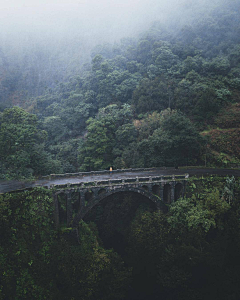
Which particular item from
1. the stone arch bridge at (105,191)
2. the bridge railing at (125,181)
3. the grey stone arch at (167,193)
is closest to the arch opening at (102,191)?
the stone arch bridge at (105,191)

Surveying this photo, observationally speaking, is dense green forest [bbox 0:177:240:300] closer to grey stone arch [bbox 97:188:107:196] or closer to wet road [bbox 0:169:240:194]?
wet road [bbox 0:169:240:194]

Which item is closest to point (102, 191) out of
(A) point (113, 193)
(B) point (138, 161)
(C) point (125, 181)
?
(A) point (113, 193)

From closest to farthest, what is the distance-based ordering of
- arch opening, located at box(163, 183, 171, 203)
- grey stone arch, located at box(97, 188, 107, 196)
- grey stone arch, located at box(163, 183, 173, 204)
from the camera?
grey stone arch, located at box(97, 188, 107, 196) → grey stone arch, located at box(163, 183, 173, 204) → arch opening, located at box(163, 183, 171, 203)

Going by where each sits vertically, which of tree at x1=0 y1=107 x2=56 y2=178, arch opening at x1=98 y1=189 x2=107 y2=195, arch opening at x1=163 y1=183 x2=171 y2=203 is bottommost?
arch opening at x1=163 y1=183 x2=171 y2=203

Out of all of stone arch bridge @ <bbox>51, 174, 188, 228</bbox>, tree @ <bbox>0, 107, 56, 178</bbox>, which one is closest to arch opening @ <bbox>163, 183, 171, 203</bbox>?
stone arch bridge @ <bbox>51, 174, 188, 228</bbox>

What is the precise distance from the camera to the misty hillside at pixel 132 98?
32.8 meters

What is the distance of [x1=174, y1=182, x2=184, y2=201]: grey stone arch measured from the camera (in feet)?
88.0

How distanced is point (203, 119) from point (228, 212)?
21411 mm

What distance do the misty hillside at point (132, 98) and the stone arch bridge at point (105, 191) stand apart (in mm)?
5733

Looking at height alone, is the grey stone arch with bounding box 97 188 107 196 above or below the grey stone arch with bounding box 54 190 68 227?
above

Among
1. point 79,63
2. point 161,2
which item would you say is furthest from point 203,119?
point 161,2

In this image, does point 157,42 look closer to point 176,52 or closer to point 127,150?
point 176,52

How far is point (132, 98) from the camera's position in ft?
159

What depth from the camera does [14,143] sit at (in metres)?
30.8
